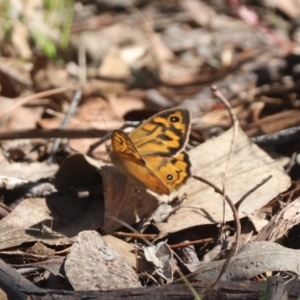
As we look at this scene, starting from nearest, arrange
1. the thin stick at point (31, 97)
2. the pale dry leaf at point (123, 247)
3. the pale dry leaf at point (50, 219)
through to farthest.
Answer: the pale dry leaf at point (123, 247) → the pale dry leaf at point (50, 219) → the thin stick at point (31, 97)

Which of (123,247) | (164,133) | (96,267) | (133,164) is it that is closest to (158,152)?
(164,133)

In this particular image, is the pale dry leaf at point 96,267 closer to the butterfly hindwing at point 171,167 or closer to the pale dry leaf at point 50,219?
the pale dry leaf at point 50,219

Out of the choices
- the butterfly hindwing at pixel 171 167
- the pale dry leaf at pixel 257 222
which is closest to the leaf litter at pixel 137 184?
the pale dry leaf at pixel 257 222

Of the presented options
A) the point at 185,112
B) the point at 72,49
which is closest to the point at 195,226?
the point at 185,112

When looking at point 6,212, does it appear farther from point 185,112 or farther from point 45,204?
point 185,112

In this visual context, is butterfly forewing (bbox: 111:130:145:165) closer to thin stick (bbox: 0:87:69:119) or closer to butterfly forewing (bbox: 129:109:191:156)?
butterfly forewing (bbox: 129:109:191:156)

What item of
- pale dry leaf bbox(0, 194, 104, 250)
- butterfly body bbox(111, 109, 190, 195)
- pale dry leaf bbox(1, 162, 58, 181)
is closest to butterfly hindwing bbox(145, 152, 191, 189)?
butterfly body bbox(111, 109, 190, 195)

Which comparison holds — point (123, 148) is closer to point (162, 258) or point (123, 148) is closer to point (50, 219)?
point (50, 219)
